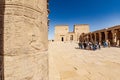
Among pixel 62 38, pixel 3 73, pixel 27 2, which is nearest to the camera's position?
pixel 3 73

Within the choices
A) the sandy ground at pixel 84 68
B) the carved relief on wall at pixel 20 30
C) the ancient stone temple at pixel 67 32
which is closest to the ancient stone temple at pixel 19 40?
the carved relief on wall at pixel 20 30

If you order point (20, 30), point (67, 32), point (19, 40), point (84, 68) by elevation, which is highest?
point (67, 32)

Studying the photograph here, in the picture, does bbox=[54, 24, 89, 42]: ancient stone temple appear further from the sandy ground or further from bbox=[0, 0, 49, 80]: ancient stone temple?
bbox=[0, 0, 49, 80]: ancient stone temple

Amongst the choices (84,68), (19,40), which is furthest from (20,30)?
(84,68)

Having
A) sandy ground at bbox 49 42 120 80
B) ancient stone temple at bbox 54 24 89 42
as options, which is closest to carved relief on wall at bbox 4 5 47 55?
sandy ground at bbox 49 42 120 80

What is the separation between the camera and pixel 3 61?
140cm

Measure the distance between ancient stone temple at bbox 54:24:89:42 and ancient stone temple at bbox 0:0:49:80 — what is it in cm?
5359

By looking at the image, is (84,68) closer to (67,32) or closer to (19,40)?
(19,40)

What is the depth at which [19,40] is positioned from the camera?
146cm

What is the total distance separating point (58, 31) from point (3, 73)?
57.6 m

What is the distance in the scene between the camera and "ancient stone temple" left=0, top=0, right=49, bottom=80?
1.41 metres

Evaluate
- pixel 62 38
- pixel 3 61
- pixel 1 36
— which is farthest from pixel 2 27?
pixel 62 38

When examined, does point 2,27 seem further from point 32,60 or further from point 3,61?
point 32,60

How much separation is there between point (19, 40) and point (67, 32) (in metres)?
56.5
